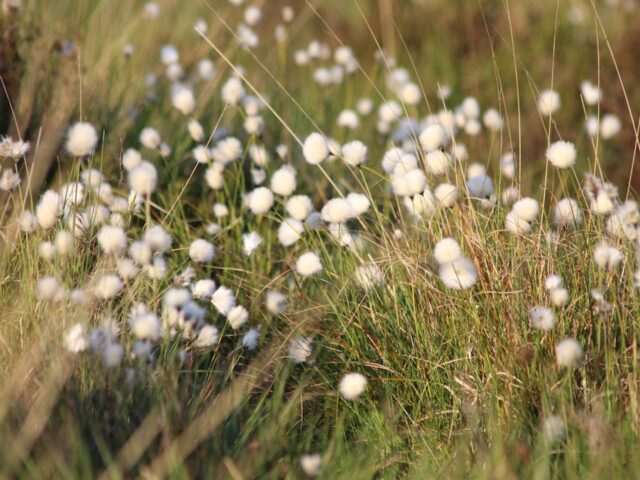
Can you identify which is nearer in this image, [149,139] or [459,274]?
[459,274]

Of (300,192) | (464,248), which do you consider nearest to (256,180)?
(300,192)

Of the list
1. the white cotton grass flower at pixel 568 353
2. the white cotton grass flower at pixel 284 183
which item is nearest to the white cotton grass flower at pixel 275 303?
the white cotton grass flower at pixel 284 183

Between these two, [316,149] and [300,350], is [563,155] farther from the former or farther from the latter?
[300,350]

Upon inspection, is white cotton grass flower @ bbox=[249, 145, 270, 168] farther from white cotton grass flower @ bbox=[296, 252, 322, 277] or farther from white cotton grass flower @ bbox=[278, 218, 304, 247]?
white cotton grass flower @ bbox=[296, 252, 322, 277]

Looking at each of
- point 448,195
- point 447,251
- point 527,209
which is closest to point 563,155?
point 527,209

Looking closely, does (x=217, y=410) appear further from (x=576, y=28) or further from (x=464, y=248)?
(x=576, y=28)

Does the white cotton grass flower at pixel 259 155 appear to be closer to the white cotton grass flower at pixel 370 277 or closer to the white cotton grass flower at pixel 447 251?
the white cotton grass flower at pixel 370 277
